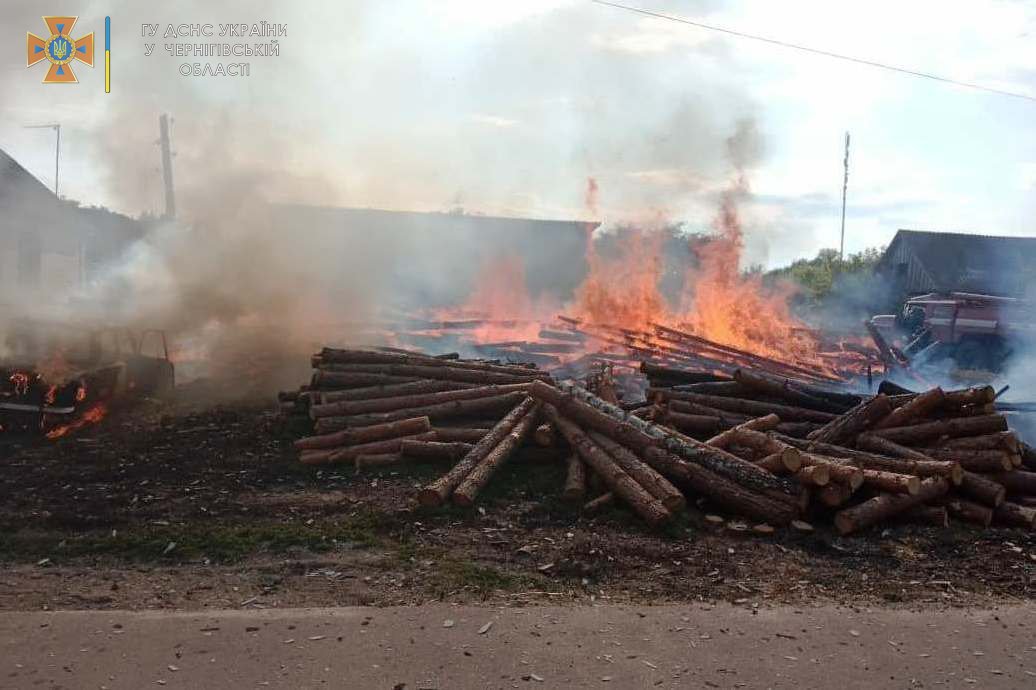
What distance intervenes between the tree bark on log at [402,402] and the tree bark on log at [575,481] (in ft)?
7.05

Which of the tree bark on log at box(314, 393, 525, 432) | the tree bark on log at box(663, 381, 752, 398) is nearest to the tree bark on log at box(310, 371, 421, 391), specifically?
the tree bark on log at box(314, 393, 525, 432)

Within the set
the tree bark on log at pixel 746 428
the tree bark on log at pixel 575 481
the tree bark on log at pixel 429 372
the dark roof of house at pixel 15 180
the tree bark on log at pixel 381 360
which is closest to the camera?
the tree bark on log at pixel 575 481

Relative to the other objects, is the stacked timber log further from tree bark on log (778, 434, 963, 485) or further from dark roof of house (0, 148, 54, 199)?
dark roof of house (0, 148, 54, 199)

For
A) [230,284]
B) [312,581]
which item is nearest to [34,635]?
[312,581]

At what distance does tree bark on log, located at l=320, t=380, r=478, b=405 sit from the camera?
10602 millimetres

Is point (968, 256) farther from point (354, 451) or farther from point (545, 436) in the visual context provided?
point (354, 451)

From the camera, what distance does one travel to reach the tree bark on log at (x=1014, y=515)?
718 cm

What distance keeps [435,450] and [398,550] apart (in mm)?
2784

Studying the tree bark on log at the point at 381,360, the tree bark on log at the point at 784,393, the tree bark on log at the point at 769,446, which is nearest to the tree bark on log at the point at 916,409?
the tree bark on log at the point at 784,393

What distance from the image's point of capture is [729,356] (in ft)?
59.6

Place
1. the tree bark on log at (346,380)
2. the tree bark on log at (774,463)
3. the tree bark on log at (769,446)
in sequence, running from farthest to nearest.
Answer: the tree bark on log at (346,380), the tree bark on log at (774,463), the tree bark on log at (769,446)

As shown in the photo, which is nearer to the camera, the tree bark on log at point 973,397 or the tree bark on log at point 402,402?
the tree bark on log at point 973,397

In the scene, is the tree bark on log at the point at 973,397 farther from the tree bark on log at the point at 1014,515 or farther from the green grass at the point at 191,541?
the green grass at the point at 191,541

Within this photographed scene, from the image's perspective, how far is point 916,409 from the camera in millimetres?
8969
